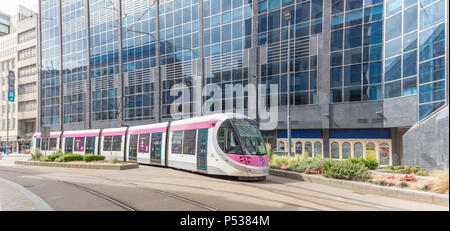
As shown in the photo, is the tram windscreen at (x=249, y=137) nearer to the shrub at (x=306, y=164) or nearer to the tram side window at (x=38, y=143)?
the shrub at (x=306, y=164)

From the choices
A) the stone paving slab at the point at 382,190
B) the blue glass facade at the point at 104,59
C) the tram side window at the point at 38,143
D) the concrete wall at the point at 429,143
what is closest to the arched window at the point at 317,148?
the concrete wall at the point at 429,143

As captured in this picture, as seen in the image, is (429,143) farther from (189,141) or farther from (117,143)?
(117,143)

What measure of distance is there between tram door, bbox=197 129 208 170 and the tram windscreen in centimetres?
184

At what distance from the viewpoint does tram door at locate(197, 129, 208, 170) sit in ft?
45.1

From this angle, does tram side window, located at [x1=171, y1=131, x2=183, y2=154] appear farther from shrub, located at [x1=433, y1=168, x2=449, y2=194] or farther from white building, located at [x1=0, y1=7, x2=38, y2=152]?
white building, located at [x1=0, y1=7, x2=38, y2=152]

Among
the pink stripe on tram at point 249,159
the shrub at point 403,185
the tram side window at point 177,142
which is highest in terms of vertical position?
the tram side window at point 177,142

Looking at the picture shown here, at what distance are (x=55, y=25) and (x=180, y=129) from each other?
4907 cm

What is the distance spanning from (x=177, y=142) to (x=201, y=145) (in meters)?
2.78

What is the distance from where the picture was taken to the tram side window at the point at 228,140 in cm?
1241

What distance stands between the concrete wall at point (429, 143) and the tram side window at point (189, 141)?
12359 mm

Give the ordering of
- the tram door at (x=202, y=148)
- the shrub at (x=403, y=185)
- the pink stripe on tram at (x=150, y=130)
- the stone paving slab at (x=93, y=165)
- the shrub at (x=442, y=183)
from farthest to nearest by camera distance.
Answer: the pink stripe on tram at (x=150, y=130)
the stone paving slab at (x=93, y=165)
the tram door at (x=202, y=148)
the shrub at (x=403, y=185)
the shrub at (x=442, y=183)

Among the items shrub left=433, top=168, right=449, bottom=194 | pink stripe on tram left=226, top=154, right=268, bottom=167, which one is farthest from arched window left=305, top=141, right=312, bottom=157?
shrub left=433, top=168, right=449, bottom=194

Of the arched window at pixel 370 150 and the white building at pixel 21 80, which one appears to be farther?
the white building at pixel 21 80
